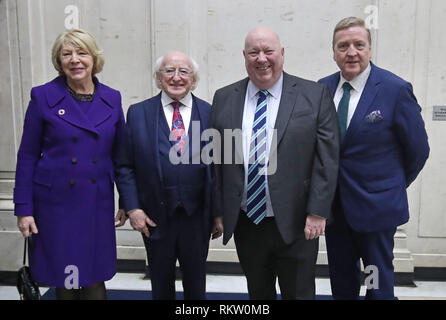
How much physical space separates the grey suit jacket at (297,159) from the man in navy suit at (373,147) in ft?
0.65

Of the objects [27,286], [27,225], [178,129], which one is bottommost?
[27,286]

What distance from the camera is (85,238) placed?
Answer: 7.86 feet

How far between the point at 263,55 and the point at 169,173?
77 cm

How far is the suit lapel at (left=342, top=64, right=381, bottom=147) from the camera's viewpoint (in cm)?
227

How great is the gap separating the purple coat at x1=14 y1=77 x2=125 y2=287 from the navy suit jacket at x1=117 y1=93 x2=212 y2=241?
0.40 ft

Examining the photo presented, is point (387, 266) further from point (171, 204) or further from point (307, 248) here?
point (171, 204)

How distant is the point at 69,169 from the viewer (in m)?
2.31

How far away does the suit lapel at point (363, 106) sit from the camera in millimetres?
2270

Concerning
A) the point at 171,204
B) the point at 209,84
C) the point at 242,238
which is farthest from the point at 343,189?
the point at 209,84

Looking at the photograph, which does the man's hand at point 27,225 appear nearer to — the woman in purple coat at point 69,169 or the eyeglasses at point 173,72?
the woman in purple coat at point 69,169

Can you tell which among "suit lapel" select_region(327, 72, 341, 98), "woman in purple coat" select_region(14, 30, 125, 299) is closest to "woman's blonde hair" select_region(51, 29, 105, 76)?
"woman in purple coat" select_region(14, 30, 125, 299)

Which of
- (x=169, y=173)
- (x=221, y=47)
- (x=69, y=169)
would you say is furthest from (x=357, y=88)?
(x=221, y=47)

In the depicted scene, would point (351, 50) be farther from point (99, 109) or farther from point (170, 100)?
point (99, 109)

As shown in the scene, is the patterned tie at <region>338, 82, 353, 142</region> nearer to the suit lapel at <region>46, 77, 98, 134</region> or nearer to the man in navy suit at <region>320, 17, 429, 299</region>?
the man in navy suit at <region>320, 17, 429, 299</region>
